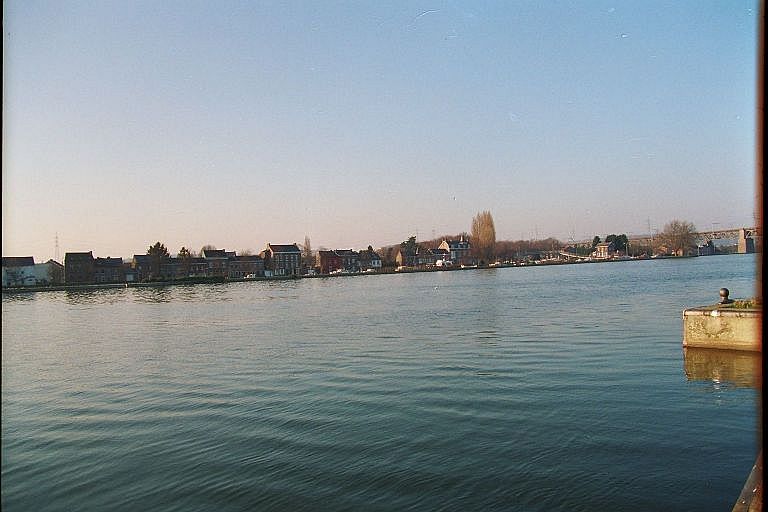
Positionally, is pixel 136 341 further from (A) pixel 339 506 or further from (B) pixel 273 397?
(A) pixel 339 506

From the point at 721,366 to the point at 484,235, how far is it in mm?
114111

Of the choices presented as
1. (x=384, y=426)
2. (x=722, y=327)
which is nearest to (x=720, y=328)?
(x=722, y=327)

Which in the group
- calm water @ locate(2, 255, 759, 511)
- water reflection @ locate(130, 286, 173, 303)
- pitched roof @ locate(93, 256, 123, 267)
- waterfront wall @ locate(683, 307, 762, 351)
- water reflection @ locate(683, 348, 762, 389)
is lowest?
water reflection @ locate(130, 286, 173, 303)

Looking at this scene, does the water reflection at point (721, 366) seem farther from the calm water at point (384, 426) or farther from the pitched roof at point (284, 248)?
the pitched roof at point (284, 248)

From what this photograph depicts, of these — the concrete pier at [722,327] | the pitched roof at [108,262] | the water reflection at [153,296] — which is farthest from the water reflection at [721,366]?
the pitched roof at [108,262]

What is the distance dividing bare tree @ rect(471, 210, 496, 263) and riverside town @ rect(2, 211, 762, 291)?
21cm

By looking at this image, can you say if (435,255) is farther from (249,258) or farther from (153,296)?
(153,296)

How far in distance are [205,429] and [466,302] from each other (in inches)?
1107

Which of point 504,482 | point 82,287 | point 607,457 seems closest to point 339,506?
point 504,482

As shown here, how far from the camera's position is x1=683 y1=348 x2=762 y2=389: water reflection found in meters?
12.2

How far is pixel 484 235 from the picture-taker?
126 metres

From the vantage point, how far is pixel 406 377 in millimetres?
13828

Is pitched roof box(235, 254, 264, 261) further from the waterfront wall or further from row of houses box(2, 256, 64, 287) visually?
the waterfront wall

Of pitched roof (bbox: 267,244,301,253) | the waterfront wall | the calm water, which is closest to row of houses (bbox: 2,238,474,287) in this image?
pitched roof (bbox: 267,244,301,253)
